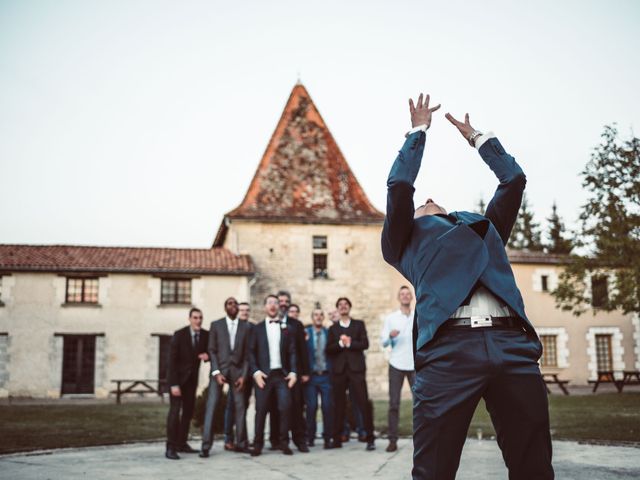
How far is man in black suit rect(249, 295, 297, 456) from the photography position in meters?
9.99

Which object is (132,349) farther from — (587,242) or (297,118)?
(587,242)

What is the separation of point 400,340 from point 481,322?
23.0 feet

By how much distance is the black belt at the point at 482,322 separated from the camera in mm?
3193

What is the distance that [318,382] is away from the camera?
1142 cm

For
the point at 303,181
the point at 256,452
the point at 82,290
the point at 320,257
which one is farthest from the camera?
the point at 303,181

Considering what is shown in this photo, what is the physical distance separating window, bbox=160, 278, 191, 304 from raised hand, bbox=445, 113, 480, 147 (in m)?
27.4

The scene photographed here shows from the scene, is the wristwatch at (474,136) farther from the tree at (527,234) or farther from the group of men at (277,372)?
the tree at (527,234)

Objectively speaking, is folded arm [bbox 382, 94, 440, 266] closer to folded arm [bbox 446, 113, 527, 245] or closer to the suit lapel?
folded arm [bbox 446, 113, 527, 245]

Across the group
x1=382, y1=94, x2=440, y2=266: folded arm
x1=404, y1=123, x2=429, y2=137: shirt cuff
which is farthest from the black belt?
x1=404, y1=123, x2=429, y2=137: shirt cuff

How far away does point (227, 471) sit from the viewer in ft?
26.0

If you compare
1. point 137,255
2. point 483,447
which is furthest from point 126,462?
point 137,255

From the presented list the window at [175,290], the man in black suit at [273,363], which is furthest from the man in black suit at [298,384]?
the window at [175,290]

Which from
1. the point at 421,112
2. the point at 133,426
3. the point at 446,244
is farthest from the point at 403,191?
the point at 133,426

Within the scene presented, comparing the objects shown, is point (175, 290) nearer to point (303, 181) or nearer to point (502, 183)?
point (303, 181)
